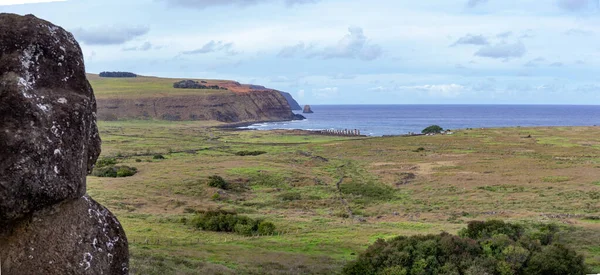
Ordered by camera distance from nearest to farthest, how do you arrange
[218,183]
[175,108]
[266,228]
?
[266,228] → [218,183] → [175,108]

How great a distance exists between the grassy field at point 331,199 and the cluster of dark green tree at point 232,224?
2.37 feet

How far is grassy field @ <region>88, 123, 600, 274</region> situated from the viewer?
21.9m

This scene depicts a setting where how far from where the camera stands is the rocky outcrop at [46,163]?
22.3 feet

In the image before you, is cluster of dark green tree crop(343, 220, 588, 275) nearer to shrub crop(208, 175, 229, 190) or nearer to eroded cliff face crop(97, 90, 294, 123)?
shrub crop(208, 175, 229, 190)

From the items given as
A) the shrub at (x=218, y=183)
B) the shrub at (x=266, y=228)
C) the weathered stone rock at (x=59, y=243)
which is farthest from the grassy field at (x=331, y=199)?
the weathered stone rock at (x=59, y=243)

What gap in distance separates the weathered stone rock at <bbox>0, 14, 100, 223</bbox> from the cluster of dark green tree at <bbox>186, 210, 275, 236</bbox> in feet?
66.2

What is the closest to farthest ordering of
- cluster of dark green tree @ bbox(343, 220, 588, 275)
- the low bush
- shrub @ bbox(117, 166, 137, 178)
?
cluster of dark green tree @ bbox(343, 220, 588, 275)
the low bush
shrub @ bbox(117, 166, 137, 178)

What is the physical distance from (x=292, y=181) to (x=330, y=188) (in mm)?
3611

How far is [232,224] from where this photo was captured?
1134 inches

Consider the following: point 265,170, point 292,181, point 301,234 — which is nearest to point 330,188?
point 292,181

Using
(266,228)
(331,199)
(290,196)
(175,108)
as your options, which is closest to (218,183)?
(290,196)

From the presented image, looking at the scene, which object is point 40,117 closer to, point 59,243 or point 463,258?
point 59,243

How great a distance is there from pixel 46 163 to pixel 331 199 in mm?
→ 34796

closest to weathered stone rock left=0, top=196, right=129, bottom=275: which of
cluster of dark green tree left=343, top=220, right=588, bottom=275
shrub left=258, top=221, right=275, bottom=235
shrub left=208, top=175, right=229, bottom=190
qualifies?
cluster of dark green tree left=343, top=220, right=588, bottom=275
